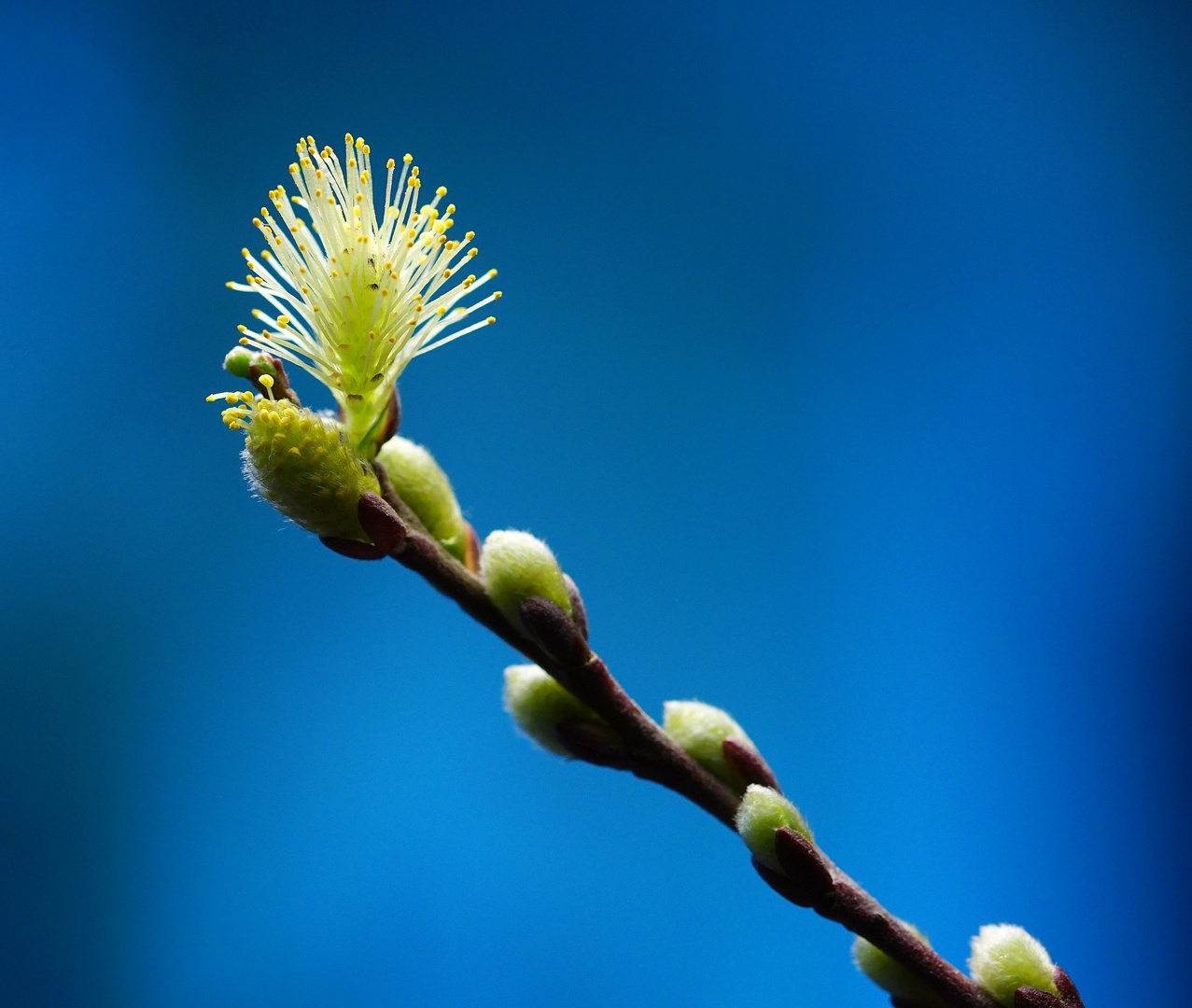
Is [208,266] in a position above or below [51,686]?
above

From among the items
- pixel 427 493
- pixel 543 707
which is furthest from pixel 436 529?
pixel 543 707

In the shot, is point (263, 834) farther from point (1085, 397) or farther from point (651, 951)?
point (1085, 397)

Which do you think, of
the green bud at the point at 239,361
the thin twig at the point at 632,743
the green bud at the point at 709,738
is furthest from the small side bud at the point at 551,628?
the green bud at the point at 239,361

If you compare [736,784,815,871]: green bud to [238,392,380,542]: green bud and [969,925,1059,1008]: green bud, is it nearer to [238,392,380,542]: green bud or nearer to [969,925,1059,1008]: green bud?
[969,925,1059,1008]: green bud

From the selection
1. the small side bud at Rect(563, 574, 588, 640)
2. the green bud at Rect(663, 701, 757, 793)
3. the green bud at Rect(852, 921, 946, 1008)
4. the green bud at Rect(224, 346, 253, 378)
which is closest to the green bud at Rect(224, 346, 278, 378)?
the green bud at Rect(224, 346, 253, 378)

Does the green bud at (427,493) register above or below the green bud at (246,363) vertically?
above

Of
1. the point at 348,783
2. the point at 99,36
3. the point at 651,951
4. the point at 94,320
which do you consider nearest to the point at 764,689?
the point at 651,951

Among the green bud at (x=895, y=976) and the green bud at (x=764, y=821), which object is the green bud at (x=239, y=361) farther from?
the green bud at (x=895, y=976)
